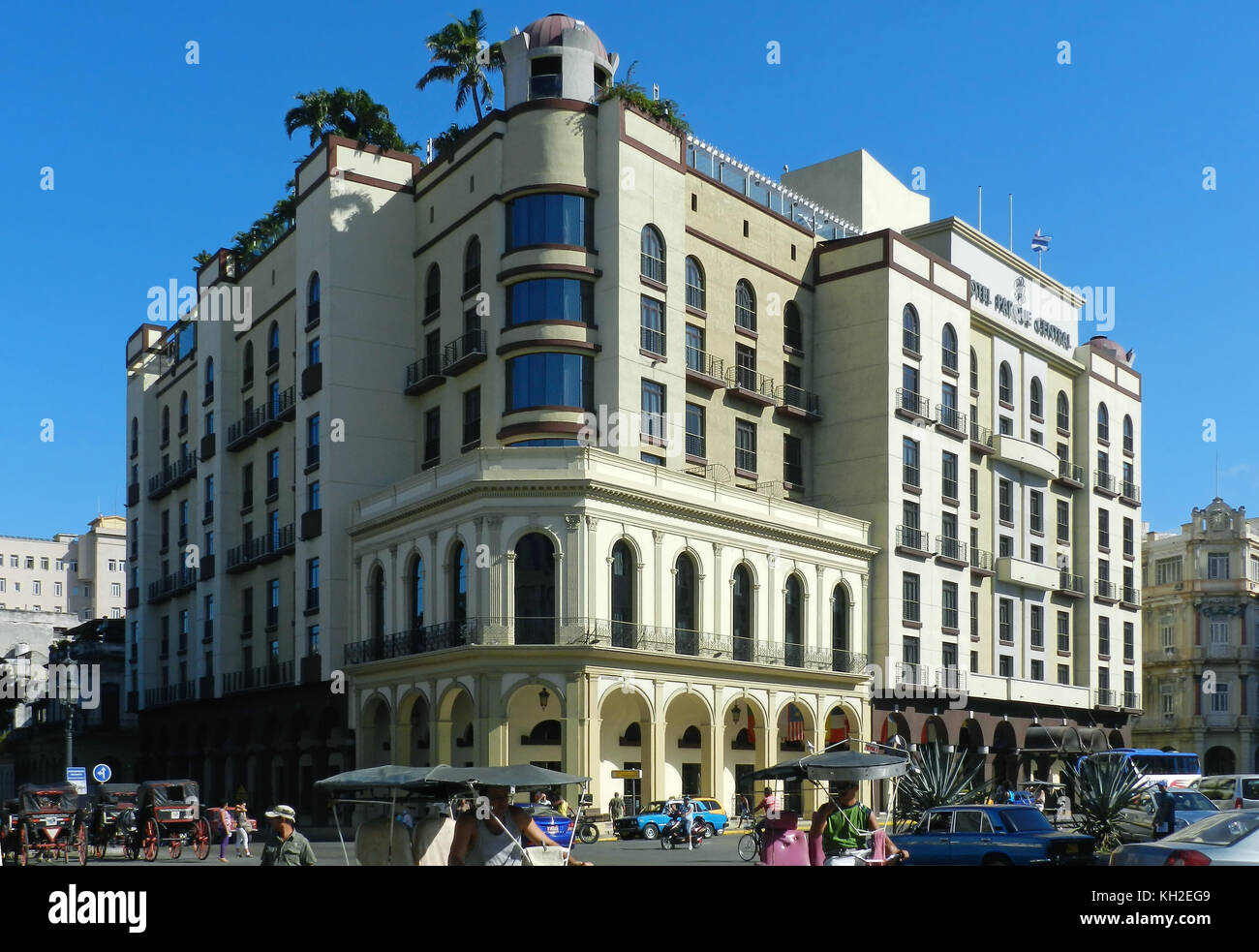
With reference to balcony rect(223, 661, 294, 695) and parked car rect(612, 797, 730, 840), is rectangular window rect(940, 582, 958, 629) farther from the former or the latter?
balcony rect(223, 661, 294, 695)

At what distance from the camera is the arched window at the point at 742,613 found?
182 feet

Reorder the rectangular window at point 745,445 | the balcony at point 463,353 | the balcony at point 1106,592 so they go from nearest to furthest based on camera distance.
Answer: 1. the balcony at point 463,353
2. the rectangular window at point 745,445
3. the balcony at point 1106,592

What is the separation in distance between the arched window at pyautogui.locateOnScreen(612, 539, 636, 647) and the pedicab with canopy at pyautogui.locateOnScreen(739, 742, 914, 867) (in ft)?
38.5

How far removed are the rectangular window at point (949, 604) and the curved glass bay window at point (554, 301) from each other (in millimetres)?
23934

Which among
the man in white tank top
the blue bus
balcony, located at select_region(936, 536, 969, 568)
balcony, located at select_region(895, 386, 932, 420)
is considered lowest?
the blue bus

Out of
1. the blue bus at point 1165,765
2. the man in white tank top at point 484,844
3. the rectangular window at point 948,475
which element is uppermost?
the rectangular window at point 948,475

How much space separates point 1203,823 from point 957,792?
22.3 meters

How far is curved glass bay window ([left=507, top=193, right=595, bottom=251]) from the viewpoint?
54094mm

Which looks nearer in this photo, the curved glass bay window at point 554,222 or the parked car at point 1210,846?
the parked car at point 1210,846

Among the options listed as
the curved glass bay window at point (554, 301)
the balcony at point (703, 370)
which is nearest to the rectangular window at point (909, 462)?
the balcony at point (703, 370)

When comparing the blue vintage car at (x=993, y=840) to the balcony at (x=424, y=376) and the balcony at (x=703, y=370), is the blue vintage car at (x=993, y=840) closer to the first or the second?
the balcony at (x=703, y=370)

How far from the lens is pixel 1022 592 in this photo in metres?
74.4

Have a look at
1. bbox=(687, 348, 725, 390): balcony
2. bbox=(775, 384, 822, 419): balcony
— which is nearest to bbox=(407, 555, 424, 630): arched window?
bbox=(687, 348, 725, 390): balcony
